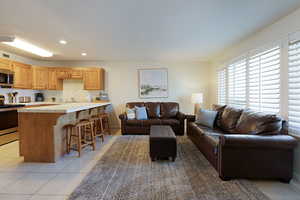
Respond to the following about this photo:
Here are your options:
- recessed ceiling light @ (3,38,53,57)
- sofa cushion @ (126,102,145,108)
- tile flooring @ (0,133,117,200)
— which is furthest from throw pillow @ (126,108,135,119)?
recessed ceiling light @ (3,38,53,57)

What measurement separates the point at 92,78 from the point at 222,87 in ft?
13.8

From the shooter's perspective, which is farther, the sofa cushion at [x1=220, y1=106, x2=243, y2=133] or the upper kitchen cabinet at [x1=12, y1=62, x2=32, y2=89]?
the upper kitchen cabinet at [x1=12, y1=62, x2=32, y2=89]

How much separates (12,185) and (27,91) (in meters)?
4.23

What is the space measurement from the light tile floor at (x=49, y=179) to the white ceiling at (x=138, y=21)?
2.41 meters

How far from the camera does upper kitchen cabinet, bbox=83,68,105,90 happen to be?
210 inches

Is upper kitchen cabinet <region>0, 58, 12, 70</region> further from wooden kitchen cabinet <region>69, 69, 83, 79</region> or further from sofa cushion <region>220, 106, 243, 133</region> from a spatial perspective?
sofa cushion <region>220, 106, 243, 133</region>

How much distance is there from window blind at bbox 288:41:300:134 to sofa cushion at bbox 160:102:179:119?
122 inches

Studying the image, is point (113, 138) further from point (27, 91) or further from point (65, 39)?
point (27, 91)

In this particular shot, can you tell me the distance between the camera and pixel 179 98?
5.69 meters

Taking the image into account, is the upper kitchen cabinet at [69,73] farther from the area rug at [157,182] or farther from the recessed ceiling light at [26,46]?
the area rug at [157,182]

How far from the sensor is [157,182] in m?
2.16

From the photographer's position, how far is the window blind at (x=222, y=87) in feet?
14.9

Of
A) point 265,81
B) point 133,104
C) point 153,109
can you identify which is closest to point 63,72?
point 133,104

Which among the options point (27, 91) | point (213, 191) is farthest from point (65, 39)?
point (213, 191)
